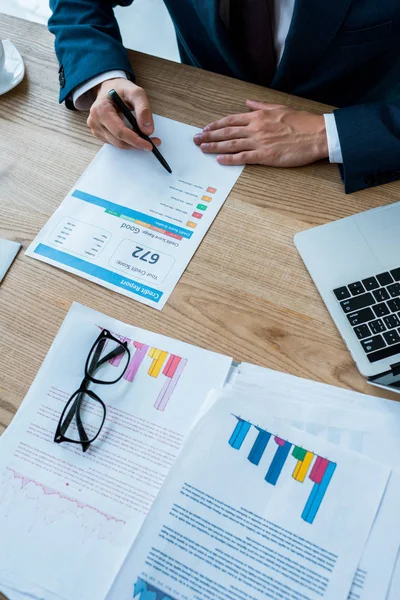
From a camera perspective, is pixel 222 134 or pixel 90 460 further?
pixel 222 134

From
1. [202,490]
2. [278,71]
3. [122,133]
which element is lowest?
[202,490]

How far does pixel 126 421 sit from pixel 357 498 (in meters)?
0.30

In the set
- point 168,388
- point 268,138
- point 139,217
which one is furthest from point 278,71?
point 168,388

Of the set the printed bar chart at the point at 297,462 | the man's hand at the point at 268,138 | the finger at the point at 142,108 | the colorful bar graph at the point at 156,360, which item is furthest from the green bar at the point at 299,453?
the finger at the point at 142,108

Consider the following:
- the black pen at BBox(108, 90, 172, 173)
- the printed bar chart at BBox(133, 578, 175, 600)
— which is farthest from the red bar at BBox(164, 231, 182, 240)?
the printed bar chart at BBox(133, 578, 175, 600)

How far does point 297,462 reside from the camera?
0.62m

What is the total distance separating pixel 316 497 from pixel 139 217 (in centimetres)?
48

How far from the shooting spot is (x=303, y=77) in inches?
39.9

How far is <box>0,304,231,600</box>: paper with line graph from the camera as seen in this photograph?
1.97 ft

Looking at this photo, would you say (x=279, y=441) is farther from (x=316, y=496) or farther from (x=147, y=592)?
(x=147, y=592)

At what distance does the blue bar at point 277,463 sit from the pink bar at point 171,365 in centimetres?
17

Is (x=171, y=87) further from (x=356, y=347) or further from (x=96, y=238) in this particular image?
(x=356, y=347)

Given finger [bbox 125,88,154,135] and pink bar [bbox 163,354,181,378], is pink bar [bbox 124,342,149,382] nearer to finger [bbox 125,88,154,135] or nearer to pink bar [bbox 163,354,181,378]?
pink bar [bbox 163,354,181,378]

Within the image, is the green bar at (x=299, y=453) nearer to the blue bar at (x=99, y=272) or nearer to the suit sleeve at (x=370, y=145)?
the blue bar at (x=99, y=272)
